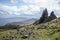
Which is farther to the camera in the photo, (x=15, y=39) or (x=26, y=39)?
(x=15, y=39)

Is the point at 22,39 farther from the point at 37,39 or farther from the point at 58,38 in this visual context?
the point at 58,38

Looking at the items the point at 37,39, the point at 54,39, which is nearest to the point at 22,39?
the point at 37,39

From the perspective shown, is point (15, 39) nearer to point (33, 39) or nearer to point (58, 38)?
point (33, 39)

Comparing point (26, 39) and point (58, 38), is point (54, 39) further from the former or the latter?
point (26, 39)

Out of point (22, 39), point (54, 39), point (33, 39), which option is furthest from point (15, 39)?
point (54, 39)

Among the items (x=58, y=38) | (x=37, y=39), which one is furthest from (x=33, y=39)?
(x=58, y=38)

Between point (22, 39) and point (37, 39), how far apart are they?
36.7 ft

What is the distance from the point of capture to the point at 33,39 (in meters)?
92.4

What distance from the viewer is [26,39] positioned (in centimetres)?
9588

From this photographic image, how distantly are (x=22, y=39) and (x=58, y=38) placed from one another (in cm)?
2360

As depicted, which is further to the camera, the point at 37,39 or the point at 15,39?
the point at 15,39

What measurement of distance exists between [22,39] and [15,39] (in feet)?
19.7

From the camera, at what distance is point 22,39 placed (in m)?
99.8

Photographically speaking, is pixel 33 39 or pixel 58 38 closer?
pixel 33 39
